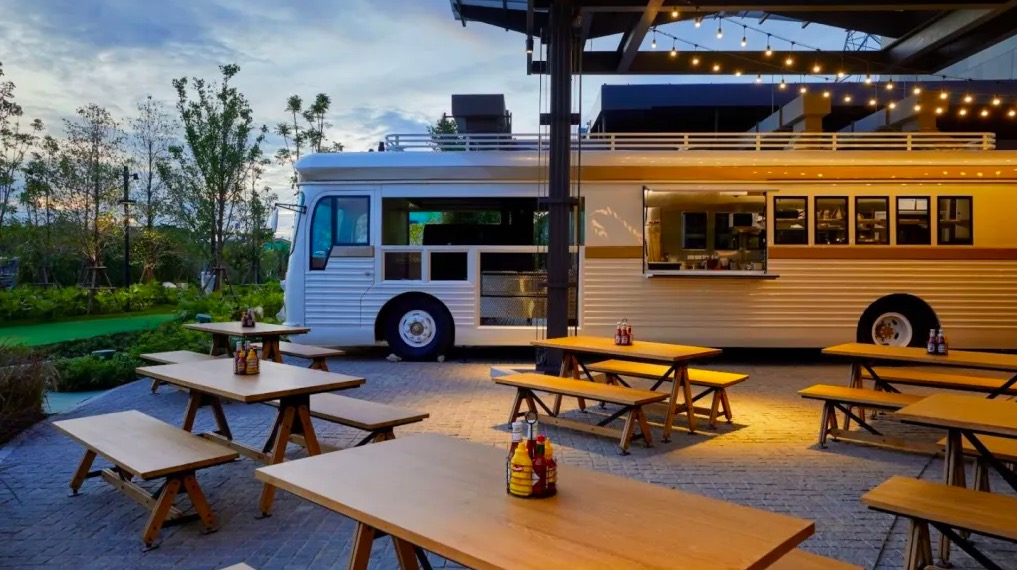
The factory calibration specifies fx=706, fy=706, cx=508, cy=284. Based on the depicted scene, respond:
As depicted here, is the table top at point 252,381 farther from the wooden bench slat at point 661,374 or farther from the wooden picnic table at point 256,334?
the wooden bench slat at point 661,374

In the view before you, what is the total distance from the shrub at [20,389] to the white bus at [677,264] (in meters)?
3.62

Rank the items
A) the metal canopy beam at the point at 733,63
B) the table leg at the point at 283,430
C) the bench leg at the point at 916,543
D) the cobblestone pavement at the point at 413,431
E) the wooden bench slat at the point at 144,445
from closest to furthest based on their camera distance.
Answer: the bench leg at the point at 916,543 → the cobblestone pavement at the point at 413,431 → the wooden bench slat at the point at 144,445 → the table leg at the point at 283,430 → the metal canopy beam at the point at 733,63

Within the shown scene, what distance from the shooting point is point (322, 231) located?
10125 millimetres

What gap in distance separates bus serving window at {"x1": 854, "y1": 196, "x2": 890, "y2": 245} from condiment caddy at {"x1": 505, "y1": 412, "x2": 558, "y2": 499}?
870cm

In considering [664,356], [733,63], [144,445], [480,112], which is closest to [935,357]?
[664,356]

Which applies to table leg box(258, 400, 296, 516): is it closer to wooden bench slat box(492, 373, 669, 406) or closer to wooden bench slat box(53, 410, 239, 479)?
wooden bench slat box(53, 410, 239, 479)

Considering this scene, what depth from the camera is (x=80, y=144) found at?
1947 cm

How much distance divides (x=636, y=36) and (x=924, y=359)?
6210 millimetres

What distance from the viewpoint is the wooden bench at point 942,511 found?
115 inches

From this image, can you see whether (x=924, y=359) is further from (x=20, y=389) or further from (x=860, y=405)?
(x=20, y=389)

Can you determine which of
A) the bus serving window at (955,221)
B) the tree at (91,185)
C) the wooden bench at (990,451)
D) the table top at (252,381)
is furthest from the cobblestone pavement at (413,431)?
the tree at (91,185)

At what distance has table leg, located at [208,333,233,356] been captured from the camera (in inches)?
328

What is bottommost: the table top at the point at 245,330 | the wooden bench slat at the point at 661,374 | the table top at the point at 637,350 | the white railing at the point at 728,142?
the wooden bench slat at the point at 661,374

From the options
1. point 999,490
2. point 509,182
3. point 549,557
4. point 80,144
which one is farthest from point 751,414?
point 80,144
